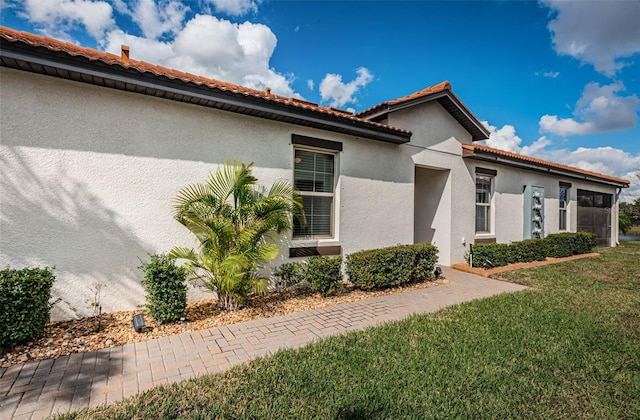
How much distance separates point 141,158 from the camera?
16.7ft

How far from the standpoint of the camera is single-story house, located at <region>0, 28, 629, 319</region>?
430cm

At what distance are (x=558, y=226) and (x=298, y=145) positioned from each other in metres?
14.9

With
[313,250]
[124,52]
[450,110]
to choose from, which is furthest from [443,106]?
[124,52]

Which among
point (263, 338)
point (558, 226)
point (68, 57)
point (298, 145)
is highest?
point (68, 57)

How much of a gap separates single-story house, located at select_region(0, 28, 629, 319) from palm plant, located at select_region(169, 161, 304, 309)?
0.35m

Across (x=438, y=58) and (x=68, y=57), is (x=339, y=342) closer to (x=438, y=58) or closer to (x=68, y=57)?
(x=68, y=57)

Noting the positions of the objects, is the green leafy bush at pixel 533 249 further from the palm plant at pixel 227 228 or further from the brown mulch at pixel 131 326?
the palm plant at pixel 227 228

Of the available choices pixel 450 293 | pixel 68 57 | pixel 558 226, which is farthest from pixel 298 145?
pixel 558 226

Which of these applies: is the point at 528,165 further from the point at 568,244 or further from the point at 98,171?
the point at 98,171

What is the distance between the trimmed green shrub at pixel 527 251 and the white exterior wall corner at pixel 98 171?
9521mm

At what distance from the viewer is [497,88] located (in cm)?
1228

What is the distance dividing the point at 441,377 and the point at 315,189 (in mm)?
4847

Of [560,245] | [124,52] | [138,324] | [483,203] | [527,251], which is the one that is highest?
[124,52]

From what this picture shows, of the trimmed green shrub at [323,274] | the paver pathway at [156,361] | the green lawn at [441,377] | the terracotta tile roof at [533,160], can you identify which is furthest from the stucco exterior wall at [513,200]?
the paver pathway at [156,361]
